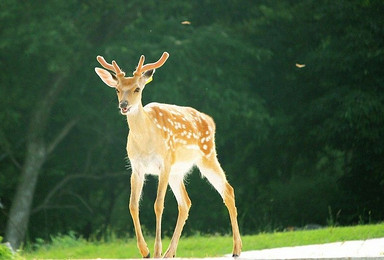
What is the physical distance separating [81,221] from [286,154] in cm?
504

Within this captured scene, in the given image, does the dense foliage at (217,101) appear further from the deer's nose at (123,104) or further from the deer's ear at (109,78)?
the deer's nose at (123,104)

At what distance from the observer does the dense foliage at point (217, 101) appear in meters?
19.6

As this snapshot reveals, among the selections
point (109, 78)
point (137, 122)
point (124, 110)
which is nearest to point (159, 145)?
point (137, 122)

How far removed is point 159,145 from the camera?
877 centimetres

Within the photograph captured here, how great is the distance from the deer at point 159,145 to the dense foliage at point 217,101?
9.24 metres

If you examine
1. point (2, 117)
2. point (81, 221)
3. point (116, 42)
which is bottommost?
point (81, 221)

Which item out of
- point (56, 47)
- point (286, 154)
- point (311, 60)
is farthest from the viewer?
point (286, 154)

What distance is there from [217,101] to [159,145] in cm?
1127

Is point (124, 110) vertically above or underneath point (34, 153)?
above

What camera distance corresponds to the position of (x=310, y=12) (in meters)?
21.5

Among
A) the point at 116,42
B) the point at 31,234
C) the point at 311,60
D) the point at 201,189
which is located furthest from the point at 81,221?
the point at 311,60

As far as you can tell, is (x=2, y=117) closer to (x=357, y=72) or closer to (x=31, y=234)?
(x=31, y=234)

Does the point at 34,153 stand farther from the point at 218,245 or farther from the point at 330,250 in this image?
the point at 330,250

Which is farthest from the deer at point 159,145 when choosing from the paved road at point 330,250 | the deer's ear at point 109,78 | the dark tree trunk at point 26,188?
the dark tree trunk at point 26,188
